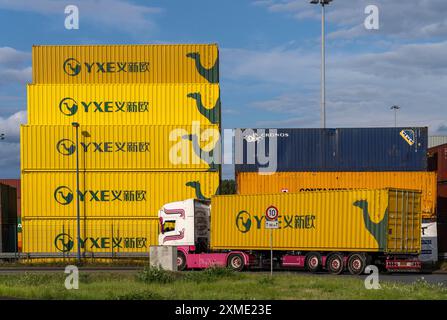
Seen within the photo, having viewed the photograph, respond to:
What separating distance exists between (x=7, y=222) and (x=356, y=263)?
27.2 metres

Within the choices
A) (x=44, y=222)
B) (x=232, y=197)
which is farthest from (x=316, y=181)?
(x=44, y=222)

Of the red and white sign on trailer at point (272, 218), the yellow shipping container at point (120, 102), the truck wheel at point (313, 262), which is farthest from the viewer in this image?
the yellow shipping container at point (120, 102)

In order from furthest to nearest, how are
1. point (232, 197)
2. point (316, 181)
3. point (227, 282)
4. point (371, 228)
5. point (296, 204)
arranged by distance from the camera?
point (316, 181) → point (232, 197) → point (296, 204) → point (371, 228) → point (227, 282)

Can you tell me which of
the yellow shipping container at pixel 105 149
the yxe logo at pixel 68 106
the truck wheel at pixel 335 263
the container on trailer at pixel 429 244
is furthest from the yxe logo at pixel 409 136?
the yxe logo at pixel 68 106

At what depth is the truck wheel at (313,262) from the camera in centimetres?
2736

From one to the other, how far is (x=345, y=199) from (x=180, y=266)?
335 inches

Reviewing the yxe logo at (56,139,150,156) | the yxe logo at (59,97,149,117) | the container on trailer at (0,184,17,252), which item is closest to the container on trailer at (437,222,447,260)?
the yxe logo at (56,139,150,156)

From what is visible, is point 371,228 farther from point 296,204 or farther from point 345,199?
point 296,204

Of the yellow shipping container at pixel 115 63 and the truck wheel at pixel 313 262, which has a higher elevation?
the yellow shipping container at pixel 115 63

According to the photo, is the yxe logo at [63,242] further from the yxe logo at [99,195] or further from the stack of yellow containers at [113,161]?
the yxe logo at [99,195]

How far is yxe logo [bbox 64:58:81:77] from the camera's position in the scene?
37.7 m

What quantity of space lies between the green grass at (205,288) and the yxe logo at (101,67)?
18.9 metres

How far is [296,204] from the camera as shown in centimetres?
2822

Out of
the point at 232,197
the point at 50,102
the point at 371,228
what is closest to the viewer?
the point at 371,228
